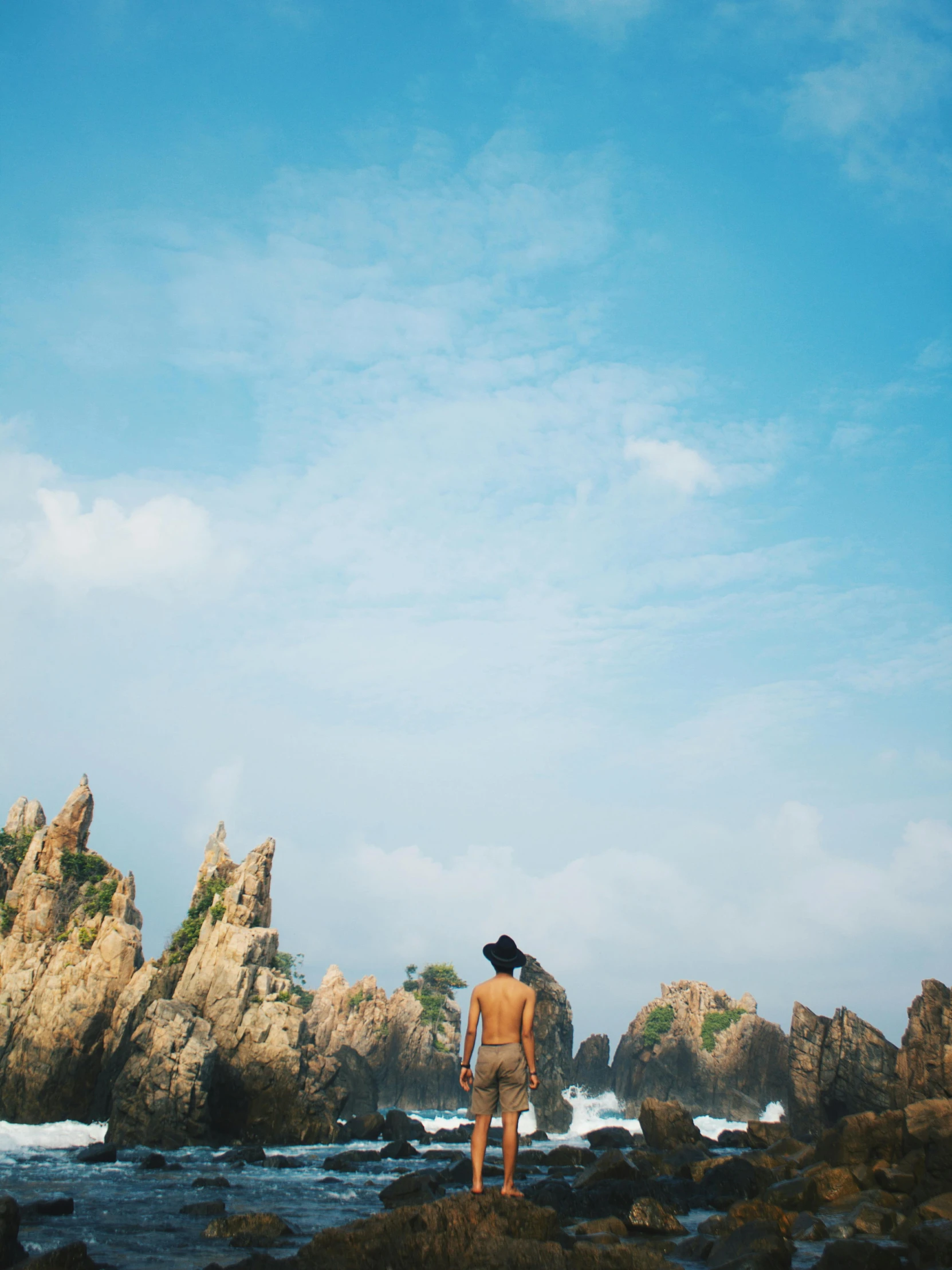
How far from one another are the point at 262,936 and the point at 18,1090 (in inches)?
572

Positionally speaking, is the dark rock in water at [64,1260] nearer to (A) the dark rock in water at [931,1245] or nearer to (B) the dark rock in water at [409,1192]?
(B) the dark rock in water at [409,1192]

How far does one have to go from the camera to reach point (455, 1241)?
32.6 ft

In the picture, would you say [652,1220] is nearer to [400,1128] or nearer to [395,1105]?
[400,1128]

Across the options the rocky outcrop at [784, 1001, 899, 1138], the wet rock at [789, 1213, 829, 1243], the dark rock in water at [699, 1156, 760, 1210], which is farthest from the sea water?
the rocky outcrop at [784, 1001, 899, 1138]

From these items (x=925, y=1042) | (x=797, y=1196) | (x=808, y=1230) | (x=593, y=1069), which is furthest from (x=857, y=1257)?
(x=593, y=1069)

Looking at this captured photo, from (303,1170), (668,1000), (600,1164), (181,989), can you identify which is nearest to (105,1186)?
(303,1170)

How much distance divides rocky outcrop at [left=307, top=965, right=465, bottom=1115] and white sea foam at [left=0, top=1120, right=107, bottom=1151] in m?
42.6

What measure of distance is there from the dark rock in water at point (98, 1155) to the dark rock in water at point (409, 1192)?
16.3 meters

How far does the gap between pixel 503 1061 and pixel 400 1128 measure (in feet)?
153

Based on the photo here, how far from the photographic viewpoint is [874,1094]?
44594 mm

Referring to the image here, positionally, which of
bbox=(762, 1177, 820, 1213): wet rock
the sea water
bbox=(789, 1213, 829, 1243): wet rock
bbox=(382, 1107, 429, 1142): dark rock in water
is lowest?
bbox=(382, 1107, 429, 1142): dark rock in water

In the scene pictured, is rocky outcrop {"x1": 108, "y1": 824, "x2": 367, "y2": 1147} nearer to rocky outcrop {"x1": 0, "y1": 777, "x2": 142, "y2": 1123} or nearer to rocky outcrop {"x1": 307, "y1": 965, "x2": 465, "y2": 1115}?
rocky outcrop {"x1": 0, "y1": 777, "x2": 142, "y2": 1123}

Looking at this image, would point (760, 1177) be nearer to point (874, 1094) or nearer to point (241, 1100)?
point (874, 1094)

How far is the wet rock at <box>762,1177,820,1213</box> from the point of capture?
63.0 ft
